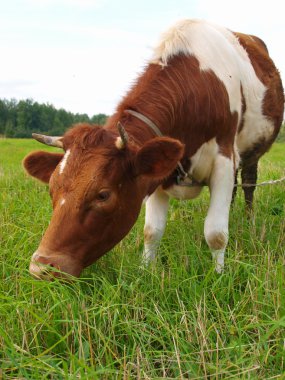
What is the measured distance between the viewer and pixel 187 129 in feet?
11.6

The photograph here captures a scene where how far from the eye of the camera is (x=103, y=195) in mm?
2764

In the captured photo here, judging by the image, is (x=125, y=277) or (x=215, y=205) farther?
(x=215, y=205)

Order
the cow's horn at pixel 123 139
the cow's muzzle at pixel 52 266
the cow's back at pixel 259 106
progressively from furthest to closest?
the cow's back at pixel 259 106 < the cow's horn at pixel 123 139 < the cow's muzzle at pixel 52 266

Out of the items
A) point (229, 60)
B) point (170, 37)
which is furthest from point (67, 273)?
point (229, 60)

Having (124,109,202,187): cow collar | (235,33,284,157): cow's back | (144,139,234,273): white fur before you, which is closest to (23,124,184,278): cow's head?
(124,109,202,187): cow collar

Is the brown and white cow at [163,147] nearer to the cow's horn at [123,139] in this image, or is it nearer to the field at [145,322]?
the cow's horn at [123,139]

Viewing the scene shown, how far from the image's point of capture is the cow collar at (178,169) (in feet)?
10.5

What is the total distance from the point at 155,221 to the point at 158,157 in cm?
141

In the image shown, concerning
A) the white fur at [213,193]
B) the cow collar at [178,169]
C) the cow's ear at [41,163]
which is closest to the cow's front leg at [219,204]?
the white fur at [213,193]

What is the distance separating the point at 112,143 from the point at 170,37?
4.28 ft

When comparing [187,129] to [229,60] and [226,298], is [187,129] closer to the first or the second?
[229,60]

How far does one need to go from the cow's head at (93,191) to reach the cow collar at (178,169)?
11.9 inches

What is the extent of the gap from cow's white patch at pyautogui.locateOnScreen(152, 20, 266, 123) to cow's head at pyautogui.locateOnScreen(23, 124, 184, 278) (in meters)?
1.02

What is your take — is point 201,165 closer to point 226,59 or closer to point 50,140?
point 226,59
